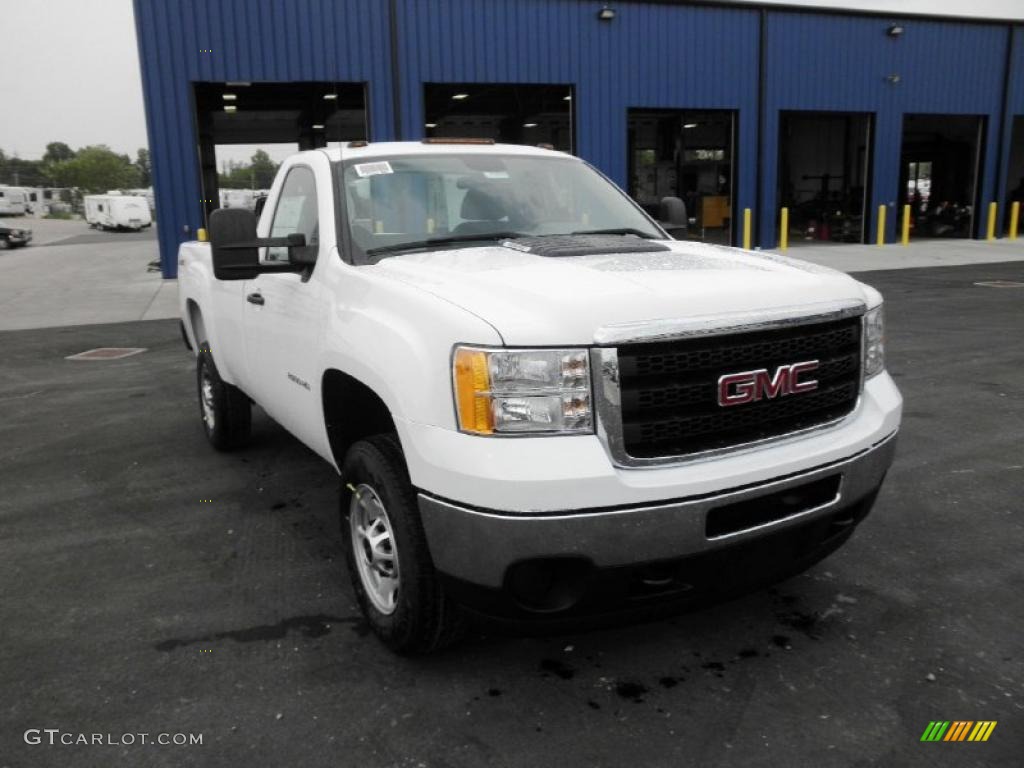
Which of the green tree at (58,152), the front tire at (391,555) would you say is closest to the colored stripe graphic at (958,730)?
the front tire at (391,555)

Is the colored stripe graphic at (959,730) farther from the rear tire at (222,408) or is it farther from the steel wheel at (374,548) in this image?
the rear tire at (222,408)

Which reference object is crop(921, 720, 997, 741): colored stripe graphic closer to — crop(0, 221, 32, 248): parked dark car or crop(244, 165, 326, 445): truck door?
crop(244, 165, 326, 445): truck door

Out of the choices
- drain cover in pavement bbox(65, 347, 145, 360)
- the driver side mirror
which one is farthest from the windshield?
drain cover in pavement bbox(65, 347, 145, 360)

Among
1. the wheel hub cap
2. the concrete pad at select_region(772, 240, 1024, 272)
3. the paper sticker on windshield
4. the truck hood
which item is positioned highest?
the paper sticker on windshield

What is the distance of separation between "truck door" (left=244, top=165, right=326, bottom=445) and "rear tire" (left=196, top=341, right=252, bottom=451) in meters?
0.89

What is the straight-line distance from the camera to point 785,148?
31016 millimetres

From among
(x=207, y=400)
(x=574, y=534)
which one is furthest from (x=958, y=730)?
(x=207, y=400)

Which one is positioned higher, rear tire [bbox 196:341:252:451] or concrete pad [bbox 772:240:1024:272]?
rear tire [bbox 196:341:252:451]

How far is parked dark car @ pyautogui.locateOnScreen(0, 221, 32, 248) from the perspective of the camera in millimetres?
35272

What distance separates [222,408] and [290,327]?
2018 mm

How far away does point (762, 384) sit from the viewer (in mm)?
2688

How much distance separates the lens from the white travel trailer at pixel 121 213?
55.8 meters

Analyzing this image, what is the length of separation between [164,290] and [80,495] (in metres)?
12.6

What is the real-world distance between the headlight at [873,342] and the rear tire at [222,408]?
3.83 meters
